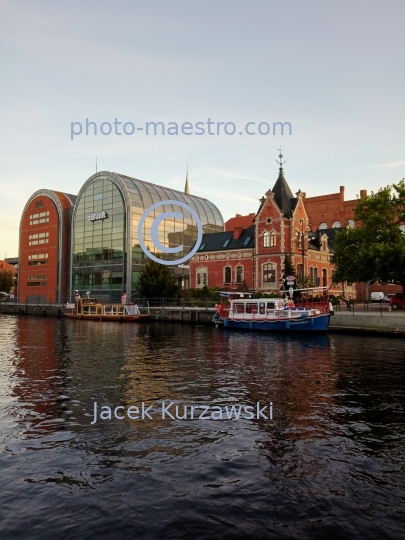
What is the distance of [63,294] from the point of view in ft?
295

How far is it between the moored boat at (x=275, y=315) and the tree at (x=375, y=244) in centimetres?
570

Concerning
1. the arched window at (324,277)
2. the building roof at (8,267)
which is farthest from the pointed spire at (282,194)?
the building roof at (8,267)

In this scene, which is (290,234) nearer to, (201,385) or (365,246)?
(365,246)

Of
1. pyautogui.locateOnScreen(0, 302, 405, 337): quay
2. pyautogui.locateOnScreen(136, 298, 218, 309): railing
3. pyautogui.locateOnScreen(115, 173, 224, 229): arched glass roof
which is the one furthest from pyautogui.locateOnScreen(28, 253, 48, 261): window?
pyautogui.locateOnScreen(136, 298, 218, 309): railing

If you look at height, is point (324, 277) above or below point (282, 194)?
below

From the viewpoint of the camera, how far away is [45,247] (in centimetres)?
9344

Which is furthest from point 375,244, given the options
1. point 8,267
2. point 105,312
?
point 8,267

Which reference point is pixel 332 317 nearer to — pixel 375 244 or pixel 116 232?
pixel 375 244

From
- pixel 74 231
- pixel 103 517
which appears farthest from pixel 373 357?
pixel 74 231

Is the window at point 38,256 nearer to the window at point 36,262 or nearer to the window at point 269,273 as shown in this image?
the window at point 36,262

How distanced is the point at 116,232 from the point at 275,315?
142 ft

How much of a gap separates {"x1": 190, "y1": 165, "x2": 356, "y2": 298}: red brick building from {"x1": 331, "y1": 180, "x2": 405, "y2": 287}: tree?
31.4ft

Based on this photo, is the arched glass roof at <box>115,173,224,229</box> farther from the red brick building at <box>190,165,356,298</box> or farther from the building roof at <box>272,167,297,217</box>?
the building roof at <box>272,167,297,217</box>

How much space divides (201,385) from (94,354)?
1181cm
